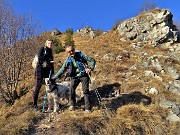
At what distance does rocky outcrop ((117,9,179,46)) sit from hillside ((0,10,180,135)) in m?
0.20

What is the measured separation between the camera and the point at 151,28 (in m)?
17.8

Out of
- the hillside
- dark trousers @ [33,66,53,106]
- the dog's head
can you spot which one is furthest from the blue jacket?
the hillside

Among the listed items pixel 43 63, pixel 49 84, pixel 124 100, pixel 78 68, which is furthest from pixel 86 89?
pixel 124 100

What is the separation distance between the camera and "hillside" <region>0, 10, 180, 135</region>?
8227 mm

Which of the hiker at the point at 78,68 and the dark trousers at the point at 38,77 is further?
the dark trousers at the point at 38,77

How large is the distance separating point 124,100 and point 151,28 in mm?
8573

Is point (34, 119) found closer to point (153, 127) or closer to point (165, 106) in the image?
point (153, 127)

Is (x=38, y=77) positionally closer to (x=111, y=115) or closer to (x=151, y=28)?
(x=111, y=115)

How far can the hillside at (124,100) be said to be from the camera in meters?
8.23

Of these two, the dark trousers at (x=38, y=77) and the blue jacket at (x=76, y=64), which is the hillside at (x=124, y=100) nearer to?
the dark trousers at (x=38, y=77)

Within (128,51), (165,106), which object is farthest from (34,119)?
(128,51)

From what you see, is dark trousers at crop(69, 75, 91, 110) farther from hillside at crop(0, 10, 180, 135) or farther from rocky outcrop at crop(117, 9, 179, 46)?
rocky outcrop at crop(117, 9, 179, 46)

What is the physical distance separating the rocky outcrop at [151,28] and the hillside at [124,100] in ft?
0.64

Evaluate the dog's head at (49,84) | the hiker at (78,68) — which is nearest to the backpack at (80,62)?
the hiker at (78,68)
